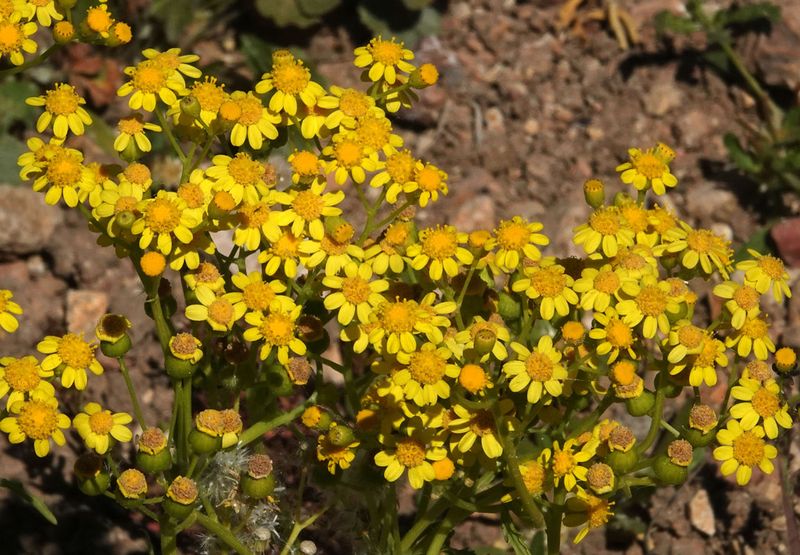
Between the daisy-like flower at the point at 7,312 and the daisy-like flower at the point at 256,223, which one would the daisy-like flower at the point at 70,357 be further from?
the daisy-like flower at the point at 256,223

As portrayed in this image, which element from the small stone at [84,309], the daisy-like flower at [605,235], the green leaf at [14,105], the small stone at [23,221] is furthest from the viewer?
the green leaf at [14,105]

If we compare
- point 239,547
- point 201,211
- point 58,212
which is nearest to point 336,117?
point 201,211

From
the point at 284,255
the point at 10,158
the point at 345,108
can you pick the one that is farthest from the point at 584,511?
the point at 10,158

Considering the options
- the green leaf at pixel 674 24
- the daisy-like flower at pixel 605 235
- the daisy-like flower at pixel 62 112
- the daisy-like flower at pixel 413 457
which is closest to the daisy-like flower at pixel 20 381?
the daisy-like flower at pixel 62 112

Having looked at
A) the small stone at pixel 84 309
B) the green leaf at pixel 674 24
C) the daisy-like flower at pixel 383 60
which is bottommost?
the small stone at pixel 84 309

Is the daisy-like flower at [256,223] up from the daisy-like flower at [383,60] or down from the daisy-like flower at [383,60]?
down

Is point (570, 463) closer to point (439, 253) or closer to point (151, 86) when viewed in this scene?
point (439, 253)

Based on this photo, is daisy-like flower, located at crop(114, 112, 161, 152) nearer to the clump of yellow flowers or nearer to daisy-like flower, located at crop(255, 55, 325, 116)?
the clump of yellow flowers
